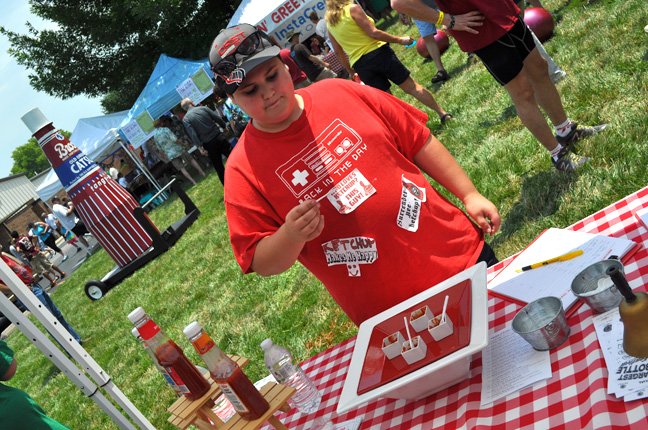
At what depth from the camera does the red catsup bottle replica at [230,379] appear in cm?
170

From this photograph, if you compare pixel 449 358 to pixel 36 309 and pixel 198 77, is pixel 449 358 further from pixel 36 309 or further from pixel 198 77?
pixel 198 77

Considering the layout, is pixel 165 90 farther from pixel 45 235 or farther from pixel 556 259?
pixel 556 259

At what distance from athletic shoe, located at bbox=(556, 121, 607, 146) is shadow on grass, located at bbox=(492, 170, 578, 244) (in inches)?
9.2

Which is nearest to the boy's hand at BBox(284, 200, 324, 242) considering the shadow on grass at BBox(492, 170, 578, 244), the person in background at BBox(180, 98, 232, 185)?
the shadow on grass at BBox(492, 170, 578, 244)

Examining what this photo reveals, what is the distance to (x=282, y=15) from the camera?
15.3 meters

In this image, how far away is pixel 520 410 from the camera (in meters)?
1.31

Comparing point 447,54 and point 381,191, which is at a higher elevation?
point 381,191

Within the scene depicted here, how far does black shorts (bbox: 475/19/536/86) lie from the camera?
3324mm

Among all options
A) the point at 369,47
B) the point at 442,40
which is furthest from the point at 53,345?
the point at 442,40

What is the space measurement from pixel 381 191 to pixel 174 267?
756cm

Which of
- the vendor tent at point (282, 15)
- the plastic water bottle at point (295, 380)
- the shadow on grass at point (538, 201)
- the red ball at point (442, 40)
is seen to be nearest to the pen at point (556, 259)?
the plastic water bottle at point (295, 380)

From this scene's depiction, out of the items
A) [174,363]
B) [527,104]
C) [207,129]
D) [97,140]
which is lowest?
[527,104]

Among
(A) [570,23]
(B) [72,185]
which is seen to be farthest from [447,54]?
(B) [72,185]

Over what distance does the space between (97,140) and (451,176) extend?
1663 cm
